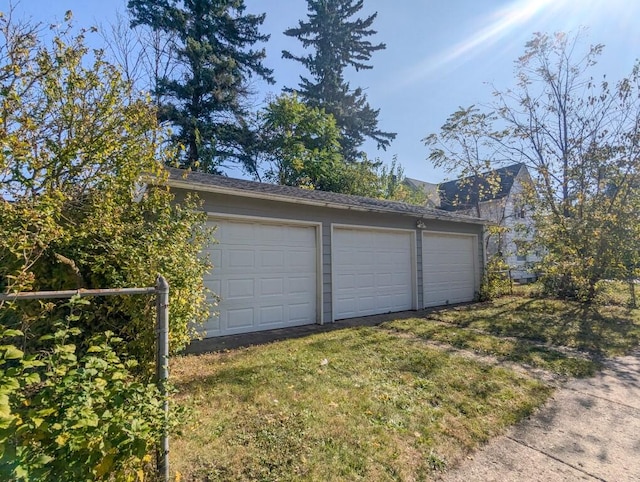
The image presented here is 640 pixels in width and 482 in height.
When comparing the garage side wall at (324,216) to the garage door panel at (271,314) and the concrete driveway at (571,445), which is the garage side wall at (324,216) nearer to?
the garage door panel at (271,314)

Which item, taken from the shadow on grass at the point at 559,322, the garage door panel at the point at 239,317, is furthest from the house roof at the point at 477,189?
the garage door panel at the point at 239,317

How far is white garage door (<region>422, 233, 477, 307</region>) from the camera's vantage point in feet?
30.7

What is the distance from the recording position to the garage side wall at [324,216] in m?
5.94

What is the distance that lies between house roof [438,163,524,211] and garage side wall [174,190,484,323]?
6.03 m

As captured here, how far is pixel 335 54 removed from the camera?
2184 centimetres

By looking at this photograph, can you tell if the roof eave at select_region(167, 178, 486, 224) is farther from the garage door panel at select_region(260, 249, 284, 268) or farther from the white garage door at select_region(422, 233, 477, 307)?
the garage door panel at select_region(260, 249, 284, 268)

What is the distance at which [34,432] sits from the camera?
5.08 ft

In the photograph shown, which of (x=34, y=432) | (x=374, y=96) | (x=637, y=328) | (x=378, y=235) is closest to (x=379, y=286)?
(x=378, y=235)

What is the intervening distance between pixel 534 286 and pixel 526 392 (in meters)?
10.3

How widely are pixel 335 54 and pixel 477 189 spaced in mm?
12851

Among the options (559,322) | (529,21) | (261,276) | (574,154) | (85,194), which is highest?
(529,21)

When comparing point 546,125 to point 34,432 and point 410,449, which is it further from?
point 34,432

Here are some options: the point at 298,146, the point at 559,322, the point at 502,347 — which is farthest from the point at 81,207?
the point at 298,146

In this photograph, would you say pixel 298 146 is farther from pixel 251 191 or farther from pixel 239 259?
pixel 239 259
